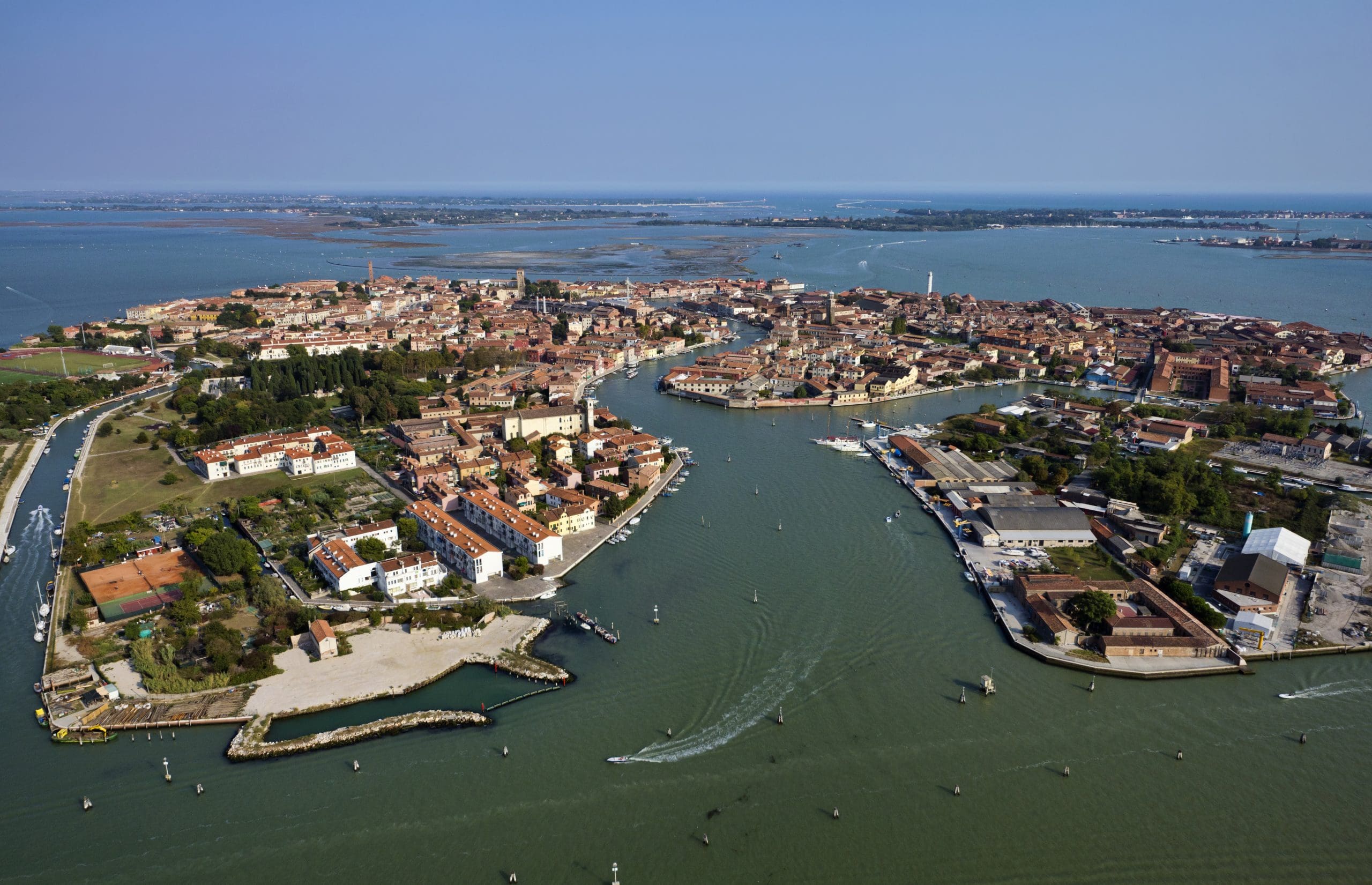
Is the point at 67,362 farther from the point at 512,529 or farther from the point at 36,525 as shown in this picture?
the point at 512,529

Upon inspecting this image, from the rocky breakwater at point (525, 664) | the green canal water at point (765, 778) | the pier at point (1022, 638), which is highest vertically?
the pier at point (1022, 638)

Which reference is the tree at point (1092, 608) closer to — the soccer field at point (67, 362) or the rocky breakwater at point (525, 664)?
the rocky breakwater at point (525, 664)

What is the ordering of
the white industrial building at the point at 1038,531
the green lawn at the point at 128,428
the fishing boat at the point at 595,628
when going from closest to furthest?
the fishing boat at the point at 595,628, the white industrial building at the point at 1038,531, the green lawn at the point at 128,428

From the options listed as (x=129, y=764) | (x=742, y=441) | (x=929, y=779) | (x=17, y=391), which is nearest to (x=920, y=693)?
(x=929, y=779)

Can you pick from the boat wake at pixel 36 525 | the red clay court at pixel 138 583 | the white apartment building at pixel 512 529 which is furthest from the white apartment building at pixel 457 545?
the boat wake at pixel 36 525

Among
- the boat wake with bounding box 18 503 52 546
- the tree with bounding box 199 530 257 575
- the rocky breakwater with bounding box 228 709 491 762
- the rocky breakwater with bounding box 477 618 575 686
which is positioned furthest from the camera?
the boat wake with bounding box 18 503 52 546

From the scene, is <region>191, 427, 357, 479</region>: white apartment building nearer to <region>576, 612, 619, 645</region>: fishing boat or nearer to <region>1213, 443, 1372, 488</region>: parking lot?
<region>576, 612, 619, 645</region>: fishing boat

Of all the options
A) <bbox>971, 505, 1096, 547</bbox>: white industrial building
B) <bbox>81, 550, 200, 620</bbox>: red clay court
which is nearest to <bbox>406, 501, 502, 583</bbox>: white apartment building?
<bbox>81, 550, 200, 620</bbox>: red clay court
